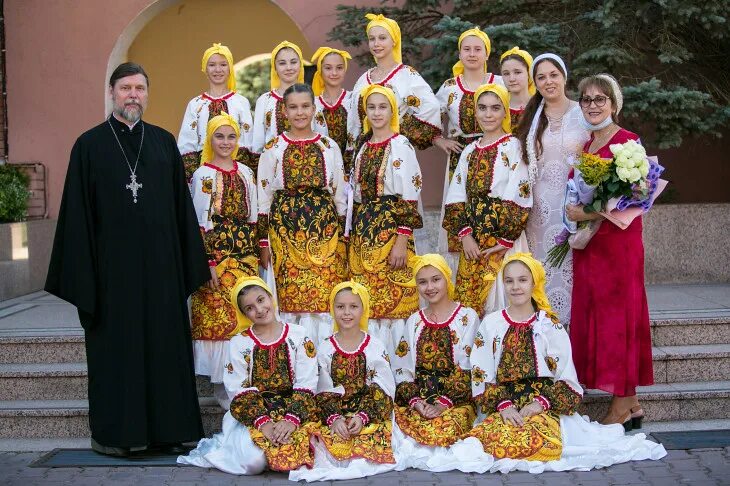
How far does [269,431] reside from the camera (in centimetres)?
587

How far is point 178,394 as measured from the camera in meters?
6.17

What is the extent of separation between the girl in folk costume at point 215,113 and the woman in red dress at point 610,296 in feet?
Result: 8.49

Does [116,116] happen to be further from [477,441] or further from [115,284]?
[477,441]

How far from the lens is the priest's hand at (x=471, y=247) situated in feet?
21.4

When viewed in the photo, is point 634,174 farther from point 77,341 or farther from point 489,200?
point 77,341

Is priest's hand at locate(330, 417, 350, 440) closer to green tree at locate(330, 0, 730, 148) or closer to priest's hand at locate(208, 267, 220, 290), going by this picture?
priest's hand at locate(208, 267, 220, 290)

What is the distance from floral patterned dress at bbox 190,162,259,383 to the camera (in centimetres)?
665

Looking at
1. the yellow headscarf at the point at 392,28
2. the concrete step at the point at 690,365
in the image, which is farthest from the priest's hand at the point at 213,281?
the concrete step at the point at 690,365

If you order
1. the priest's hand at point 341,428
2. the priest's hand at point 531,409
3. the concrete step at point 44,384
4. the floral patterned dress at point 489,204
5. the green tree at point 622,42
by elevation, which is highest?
the green tree at point 622,42

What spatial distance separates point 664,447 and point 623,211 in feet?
4.65

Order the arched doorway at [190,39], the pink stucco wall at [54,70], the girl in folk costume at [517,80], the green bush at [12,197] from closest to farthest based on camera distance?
the girl in folk costume at [517,80]
the green bush at [12,197]
the pink stucco wall at [54,70]
the arched doorway at [190,39]

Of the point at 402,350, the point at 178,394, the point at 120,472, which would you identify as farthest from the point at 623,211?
the point at 120,472

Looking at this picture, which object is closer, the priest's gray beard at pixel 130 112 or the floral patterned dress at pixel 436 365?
the priest's gray beard at pixel 130 112

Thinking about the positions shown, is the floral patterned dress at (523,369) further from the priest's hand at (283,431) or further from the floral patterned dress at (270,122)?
the floral patterned dress at (270,122)
